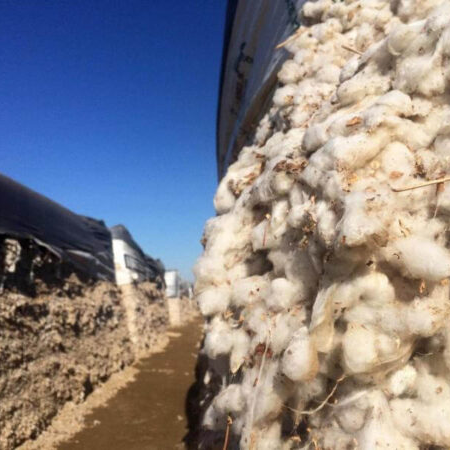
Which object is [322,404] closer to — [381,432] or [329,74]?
[381,432]

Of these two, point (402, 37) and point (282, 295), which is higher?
point (402, 37)

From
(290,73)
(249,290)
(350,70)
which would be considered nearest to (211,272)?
(249,290)

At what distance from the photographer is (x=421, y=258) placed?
1.05 meters

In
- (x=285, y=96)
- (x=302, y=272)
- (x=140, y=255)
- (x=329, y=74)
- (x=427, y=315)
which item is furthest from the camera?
(x=140, y=255)

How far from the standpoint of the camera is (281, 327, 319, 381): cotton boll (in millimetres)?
1110

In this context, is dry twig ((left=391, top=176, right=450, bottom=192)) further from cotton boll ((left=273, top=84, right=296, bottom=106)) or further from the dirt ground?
the dirt ground

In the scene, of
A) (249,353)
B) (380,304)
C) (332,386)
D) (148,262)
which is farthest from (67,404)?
(148,262)

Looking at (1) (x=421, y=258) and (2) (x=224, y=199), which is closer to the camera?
(1) (x=421, y=258)

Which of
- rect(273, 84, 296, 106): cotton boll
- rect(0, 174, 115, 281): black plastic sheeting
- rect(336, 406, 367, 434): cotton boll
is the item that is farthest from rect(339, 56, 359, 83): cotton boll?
rect(0, 174, 115, 281): black plastic sheeting

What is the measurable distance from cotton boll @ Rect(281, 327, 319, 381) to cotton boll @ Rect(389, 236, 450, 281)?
323mm

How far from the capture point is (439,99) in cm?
126

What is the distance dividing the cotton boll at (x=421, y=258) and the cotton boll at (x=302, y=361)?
0.32 m

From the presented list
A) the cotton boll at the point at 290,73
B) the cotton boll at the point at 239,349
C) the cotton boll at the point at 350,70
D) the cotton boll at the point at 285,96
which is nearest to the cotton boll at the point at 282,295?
the cotton boll at the point at 239,349

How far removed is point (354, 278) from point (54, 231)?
152 inches
